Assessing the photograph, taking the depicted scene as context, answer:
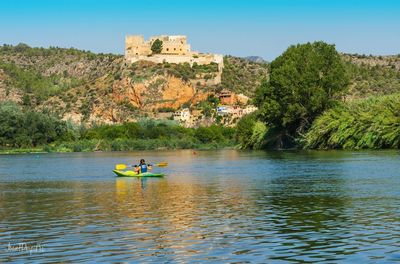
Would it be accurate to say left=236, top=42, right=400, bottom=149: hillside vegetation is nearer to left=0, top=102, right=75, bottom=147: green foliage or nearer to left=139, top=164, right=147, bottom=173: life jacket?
left=139, top=164, right=147, bottom=173: life jacket

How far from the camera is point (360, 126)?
274 feet

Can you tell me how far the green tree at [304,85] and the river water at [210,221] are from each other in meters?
48.7

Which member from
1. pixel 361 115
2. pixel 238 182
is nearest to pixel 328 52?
pixel 361 115

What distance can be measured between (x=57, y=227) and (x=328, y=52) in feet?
245

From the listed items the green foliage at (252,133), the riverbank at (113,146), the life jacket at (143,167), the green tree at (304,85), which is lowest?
the life jacket at (143,167)

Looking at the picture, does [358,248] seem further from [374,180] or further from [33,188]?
[33,188]

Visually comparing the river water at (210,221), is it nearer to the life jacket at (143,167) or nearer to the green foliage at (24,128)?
the life jacket at (143,167)

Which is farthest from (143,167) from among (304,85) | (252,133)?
(252,133)

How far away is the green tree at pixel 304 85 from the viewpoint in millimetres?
94000

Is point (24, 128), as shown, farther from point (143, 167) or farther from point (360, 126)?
point (143, 167)

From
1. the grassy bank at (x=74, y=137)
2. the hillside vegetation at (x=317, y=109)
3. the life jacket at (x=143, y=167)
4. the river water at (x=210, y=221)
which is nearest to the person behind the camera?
the river water at (x=210, y=221)

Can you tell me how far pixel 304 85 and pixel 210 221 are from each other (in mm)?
69653

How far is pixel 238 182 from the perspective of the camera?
44.5 meters

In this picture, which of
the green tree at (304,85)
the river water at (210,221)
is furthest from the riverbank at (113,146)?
the river water at (210,221)
